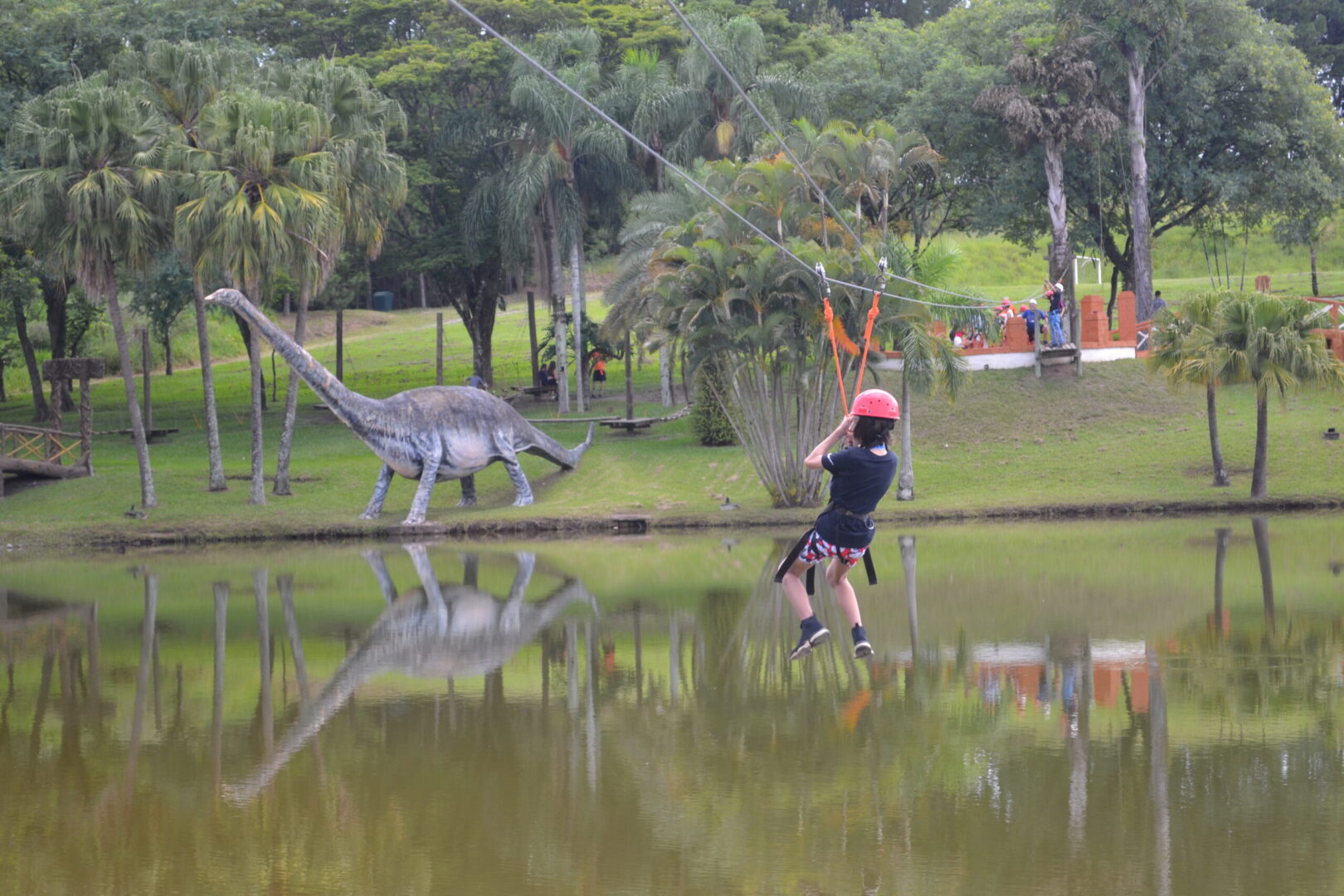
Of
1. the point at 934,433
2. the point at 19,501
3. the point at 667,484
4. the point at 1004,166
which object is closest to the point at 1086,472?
the point at 934,433

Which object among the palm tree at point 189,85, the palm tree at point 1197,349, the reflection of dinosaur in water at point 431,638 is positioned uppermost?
the palm tree at point 189,85

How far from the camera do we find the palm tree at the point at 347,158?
31688mm

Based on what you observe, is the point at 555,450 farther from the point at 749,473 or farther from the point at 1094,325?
the point at 1094,325

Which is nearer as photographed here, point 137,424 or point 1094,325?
point 137,424

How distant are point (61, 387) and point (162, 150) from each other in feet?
56.2

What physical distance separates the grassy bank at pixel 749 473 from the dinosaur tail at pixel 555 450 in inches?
13.5

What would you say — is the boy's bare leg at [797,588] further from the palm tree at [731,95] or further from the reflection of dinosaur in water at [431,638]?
the palm tree at [731,95]

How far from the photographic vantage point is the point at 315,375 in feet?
92.3

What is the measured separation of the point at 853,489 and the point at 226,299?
17428 mm

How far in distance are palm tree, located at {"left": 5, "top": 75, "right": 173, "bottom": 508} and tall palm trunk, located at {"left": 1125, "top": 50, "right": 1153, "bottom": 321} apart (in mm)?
25437

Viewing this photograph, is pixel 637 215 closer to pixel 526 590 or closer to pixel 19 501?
pixel 19 501

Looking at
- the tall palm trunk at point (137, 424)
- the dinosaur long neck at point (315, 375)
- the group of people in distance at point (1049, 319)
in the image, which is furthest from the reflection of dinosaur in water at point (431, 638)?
the group of people in distance at point (1049, 319)

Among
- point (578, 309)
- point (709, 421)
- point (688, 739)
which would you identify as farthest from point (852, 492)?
point (578, 309)

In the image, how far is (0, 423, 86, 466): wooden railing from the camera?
33500 mm
